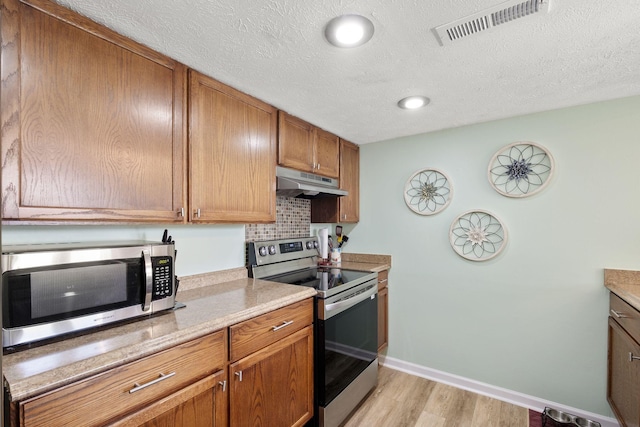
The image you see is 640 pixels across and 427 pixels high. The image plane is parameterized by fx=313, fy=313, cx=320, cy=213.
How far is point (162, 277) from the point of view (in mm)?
1388

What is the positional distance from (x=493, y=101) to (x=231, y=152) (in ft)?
5.53

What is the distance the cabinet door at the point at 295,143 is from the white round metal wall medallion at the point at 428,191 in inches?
37.2

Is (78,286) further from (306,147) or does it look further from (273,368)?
(306,147)

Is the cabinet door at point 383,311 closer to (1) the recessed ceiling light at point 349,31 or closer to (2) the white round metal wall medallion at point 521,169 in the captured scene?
(2) the white round metal wall medallion at point 521,169

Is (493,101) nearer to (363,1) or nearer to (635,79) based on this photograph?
(635,79)

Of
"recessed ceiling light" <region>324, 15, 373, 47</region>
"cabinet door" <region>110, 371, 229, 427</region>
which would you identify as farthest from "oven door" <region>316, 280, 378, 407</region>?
"recessed ceiling light" <region>324, 15, 373, 47</region>

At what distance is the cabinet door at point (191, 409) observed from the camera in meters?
1.09

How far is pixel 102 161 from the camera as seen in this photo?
127 centimetres

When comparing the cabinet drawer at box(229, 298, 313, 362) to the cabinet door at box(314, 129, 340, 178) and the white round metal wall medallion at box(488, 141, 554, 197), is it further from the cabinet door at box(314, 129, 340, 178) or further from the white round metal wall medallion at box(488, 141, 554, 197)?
the white round metal wall medallion at box(488, 141, 554, 197)

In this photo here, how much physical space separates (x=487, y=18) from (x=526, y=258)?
174 cm

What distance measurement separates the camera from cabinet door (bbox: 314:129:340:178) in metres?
2.51

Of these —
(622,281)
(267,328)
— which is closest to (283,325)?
(267,328)

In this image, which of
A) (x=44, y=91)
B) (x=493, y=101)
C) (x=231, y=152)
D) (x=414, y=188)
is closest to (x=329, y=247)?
(x=414, y=188)

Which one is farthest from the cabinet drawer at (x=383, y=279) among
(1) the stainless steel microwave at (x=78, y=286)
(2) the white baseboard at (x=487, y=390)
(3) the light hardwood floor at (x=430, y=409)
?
(1) the stainless steel microwave at (x=78, y=286)
